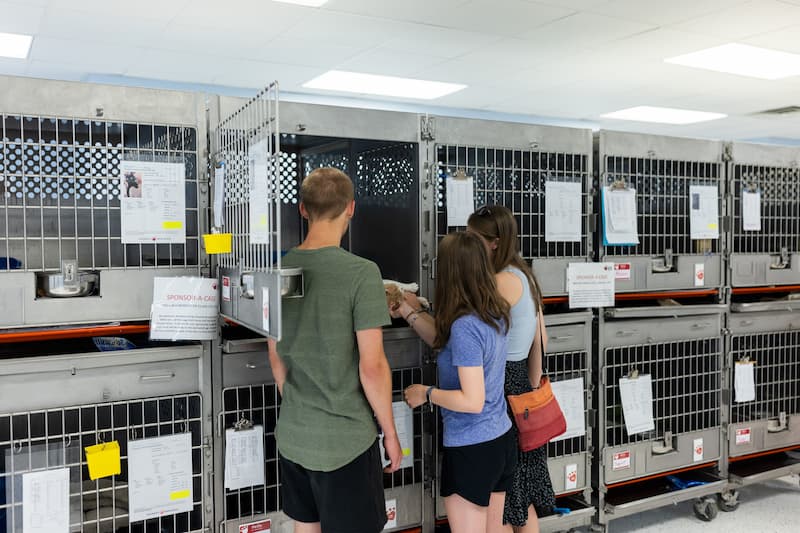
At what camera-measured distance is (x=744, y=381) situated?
10.7ft

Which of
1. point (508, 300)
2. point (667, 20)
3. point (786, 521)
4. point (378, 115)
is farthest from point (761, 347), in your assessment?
point (667, 20)

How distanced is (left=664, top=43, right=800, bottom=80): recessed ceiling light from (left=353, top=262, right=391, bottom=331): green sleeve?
4.97 metres

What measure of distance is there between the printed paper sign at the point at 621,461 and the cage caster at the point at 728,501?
2.19 feet

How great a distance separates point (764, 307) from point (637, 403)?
0.87 m

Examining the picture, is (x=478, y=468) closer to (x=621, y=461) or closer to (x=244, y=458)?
(x=244, y=458)

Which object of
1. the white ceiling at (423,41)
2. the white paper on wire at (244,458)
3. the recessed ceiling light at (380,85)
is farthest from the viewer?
the recessed ceiling light at (380,85)

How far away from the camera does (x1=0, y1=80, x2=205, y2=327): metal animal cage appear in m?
1.92

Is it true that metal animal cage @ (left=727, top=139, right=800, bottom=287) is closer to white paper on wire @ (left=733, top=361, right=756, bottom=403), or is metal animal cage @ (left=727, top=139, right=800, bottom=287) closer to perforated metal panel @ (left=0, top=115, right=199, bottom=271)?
white paper on wire @ (left=733, top=361, right=756, bottom=403)

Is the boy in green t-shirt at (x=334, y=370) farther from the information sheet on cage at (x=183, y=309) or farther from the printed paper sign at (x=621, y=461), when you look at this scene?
the printed paper sign at (x=621, y=461)

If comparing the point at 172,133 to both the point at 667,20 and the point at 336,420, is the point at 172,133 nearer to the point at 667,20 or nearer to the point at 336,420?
the point at 336,420

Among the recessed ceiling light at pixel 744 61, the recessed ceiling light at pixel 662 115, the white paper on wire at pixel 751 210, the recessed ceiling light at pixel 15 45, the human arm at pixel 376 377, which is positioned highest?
the recessed ceiling light at pixel 662 115

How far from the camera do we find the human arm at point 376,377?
6.09 feet

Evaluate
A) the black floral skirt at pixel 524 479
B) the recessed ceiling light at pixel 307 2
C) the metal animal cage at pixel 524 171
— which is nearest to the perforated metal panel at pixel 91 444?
the black floral skirt at pixel 524 479

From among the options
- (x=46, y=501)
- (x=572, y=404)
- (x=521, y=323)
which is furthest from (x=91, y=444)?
(x=572, y=404)
